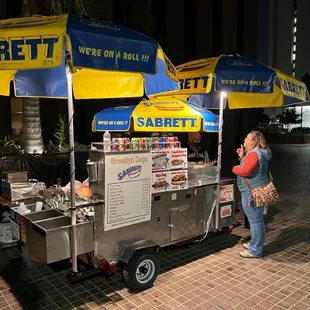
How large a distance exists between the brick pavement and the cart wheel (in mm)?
97

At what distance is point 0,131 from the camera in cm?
1271

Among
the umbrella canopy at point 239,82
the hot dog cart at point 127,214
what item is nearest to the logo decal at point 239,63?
the umbrella canopy at point 239,82

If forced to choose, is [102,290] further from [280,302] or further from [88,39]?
[88,39]

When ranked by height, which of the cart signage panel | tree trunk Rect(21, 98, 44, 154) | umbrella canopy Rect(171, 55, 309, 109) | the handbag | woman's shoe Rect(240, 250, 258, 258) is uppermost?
umbrella canopy Rect(171, 55, 309, 109)

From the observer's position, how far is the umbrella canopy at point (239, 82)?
490 cm

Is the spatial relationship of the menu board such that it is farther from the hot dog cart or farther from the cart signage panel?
the cart signage panel

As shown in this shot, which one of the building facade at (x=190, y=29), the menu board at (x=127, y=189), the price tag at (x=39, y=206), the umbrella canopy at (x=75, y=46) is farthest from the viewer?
the building facade at (x=190, y=29)

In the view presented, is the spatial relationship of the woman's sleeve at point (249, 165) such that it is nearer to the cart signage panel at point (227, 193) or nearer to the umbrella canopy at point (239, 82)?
the cart signage panel at point (227, 193)

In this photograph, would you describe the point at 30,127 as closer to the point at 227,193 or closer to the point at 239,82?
the point at 227,193

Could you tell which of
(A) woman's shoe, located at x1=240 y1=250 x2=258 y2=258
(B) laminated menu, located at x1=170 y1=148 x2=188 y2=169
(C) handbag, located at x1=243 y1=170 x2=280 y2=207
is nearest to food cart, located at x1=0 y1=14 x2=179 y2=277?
(B) laminated menu, located at x1=170 y1=148 x2=188 y2=169

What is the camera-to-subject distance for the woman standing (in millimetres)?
4504

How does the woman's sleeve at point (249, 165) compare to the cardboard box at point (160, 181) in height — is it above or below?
above

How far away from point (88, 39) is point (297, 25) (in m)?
97.8

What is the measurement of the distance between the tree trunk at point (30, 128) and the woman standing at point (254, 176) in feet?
16.8
